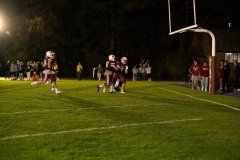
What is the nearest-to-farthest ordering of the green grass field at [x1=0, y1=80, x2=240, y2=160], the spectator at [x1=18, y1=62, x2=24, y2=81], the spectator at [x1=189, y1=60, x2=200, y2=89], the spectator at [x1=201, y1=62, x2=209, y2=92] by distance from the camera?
the green grass field at [x1=0, y1=80, x2=240, y2=160], the spectator at [x1=201, y1=62, x2=209, y2=92], the spectator at [x1=189, y1=60, x2=200, y2=89], the spectator at [x1=18, y1=62, x2=24, y2=81]

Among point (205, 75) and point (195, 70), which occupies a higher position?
point (195, 70)

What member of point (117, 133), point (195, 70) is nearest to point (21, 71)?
point (195, 70)

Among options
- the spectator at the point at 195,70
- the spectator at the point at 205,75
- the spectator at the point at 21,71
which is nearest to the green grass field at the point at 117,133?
the spectator at the point at 205,75

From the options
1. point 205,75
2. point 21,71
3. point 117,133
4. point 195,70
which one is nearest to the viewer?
point 117,133

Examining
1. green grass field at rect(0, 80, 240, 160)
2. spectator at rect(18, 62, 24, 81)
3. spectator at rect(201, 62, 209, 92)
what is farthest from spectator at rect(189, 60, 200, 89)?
spectator at rect(18, 62, 24, 81)

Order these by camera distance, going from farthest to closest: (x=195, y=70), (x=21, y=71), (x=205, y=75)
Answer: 1. (x=21, y=71)
2. (x=195, y=70)
3. (x=205, y=75)

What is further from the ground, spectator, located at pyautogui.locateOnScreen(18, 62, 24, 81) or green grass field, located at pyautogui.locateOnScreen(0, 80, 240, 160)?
spectator, located at pyautogui.locateOnScreen(18, 62, 24, 81)

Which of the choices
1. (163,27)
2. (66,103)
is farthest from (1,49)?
(66,103)

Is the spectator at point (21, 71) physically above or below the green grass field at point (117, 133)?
above

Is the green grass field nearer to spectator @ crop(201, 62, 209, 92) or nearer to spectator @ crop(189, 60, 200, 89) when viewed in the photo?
spectator @ crop(201, 62, 209, 92)

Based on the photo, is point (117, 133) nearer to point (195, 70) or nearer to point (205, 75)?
point (205, 75)

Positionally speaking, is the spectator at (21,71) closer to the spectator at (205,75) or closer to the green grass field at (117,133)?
the spectator at (205,75)

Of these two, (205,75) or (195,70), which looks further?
(195,70)

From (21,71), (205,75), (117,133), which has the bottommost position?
(117,133)
